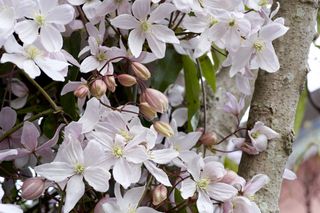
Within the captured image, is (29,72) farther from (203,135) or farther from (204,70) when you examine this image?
(204,70)

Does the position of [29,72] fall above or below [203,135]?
above

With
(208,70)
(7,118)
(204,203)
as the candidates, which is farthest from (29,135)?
(208,70)

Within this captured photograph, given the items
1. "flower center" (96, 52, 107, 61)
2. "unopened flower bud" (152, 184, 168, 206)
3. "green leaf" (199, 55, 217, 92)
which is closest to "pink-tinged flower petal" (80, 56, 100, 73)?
"flower center" (96, 52, 107, 61)

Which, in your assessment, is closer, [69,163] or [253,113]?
[69,163]

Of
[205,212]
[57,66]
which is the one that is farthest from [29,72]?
[205,212]

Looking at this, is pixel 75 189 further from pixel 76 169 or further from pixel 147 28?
pixel 147 28

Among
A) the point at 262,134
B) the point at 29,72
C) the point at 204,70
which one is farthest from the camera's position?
the point at 204,70

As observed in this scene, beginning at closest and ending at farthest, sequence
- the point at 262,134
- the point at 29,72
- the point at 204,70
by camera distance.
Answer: the point at 29,72
the point at 262,134
the point at 204,70

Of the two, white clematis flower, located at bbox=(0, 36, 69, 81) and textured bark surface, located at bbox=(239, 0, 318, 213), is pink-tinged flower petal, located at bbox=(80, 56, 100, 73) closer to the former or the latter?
white clematis flower, located at bbox=(0, 36, 69, 81)
